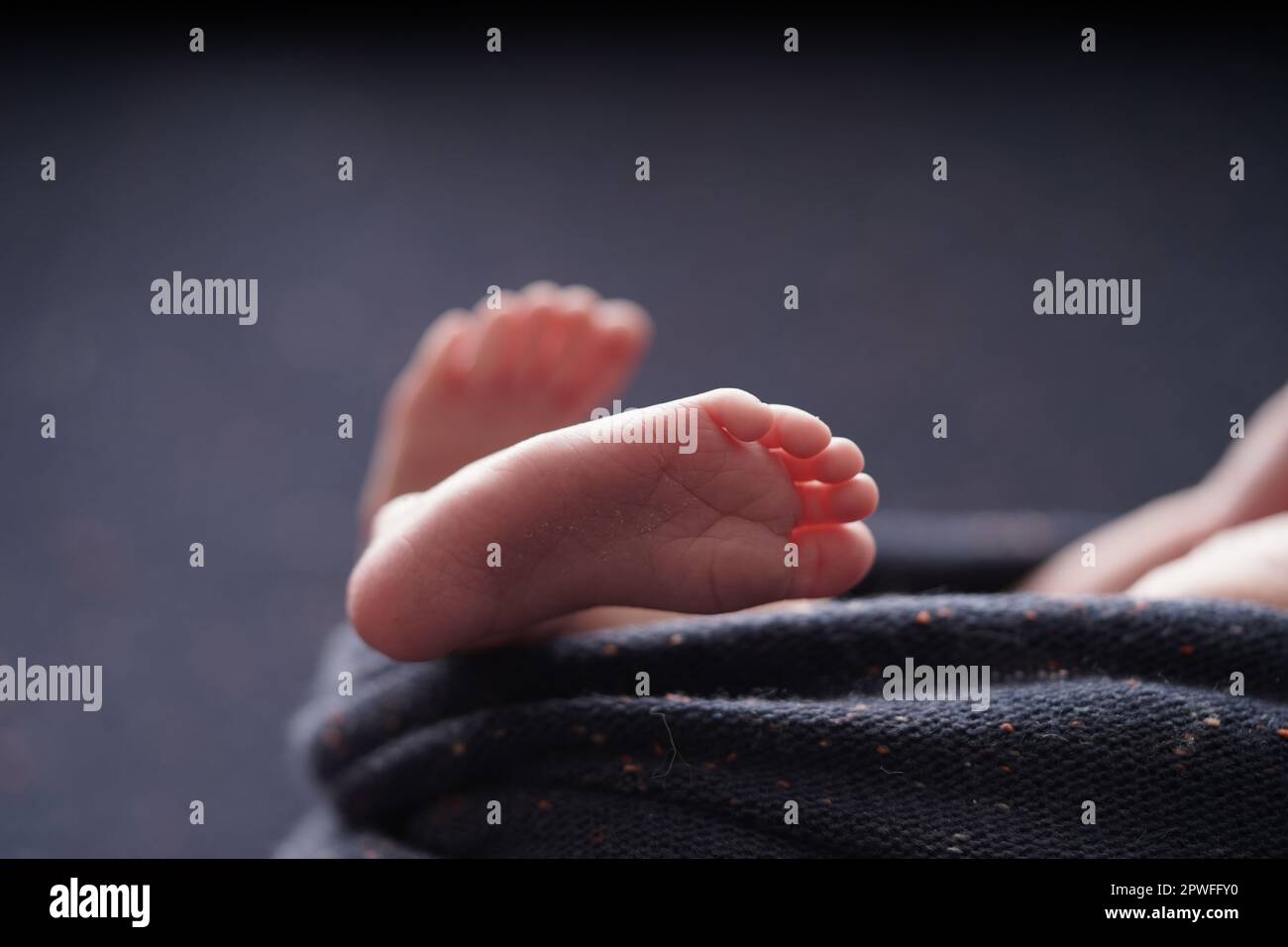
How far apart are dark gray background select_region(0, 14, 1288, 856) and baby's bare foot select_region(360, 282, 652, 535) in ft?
0.77

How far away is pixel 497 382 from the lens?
2.73ft

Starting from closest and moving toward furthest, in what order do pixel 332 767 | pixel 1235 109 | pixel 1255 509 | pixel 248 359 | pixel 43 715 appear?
pixel 332 767
pixel 1255 509
pixel 43 715
pixel 248 359
pixel 1235 109

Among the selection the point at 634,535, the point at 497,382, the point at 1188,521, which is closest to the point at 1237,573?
the point at 1188,521

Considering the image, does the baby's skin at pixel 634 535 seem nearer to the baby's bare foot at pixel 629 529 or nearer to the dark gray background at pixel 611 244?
the baby's bare foot at pixel 629 529

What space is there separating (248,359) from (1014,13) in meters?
0.99

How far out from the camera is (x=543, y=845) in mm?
511

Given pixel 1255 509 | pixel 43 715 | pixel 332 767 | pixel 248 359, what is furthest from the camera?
pixel 248 359

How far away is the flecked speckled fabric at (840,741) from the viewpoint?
1.54 feet

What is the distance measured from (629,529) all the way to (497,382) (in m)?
0.35

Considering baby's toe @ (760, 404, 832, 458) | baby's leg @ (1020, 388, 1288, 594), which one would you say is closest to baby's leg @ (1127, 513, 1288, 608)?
baby's leg @ (1020, 388, 1288, 594)

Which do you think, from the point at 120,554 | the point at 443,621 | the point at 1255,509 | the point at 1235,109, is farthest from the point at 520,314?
the point at 1235,109

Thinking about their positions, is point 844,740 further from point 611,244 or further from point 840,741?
point 611,244
